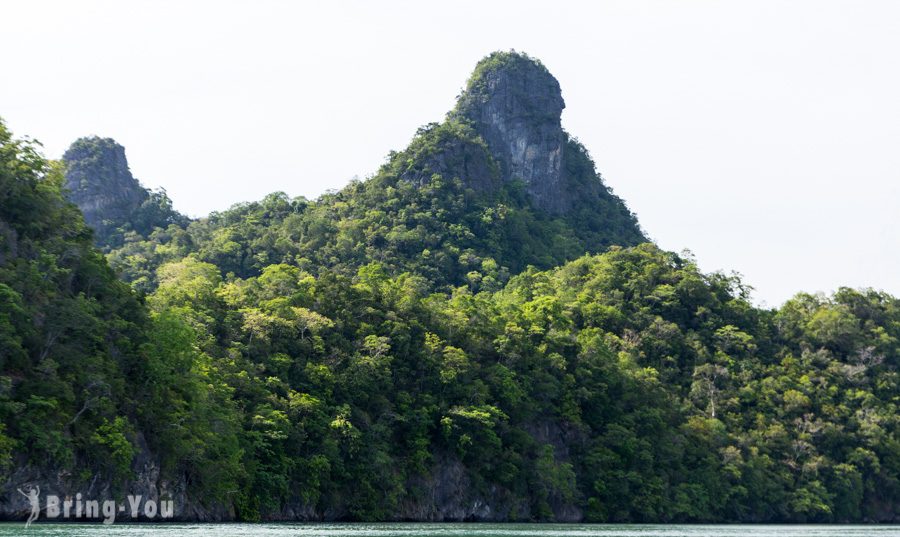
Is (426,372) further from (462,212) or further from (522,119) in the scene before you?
(522,119)

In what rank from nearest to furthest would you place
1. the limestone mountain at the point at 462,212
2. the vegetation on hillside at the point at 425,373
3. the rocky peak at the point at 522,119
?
the vegetation on hillside at the point at 425,373
the limestone mountain at the point at 462,212
the rocky peak at the point at 522,119

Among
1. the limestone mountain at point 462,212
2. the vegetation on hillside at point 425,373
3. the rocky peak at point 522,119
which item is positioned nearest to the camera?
the vegetation on hillside at point 425,373

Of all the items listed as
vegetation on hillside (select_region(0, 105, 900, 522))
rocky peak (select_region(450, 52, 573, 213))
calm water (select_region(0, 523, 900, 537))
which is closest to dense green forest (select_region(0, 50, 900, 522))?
vegetation on hillside (select_region(0, 105, 900, 522))

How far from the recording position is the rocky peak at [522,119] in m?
119

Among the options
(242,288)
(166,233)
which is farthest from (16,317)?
(166,233)

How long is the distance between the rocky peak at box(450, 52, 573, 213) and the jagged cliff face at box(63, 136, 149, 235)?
34.7m

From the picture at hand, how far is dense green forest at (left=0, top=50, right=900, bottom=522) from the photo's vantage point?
1721 inches

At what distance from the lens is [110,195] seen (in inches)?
4815

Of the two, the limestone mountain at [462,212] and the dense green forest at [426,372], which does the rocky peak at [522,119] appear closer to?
the limestone mountain at [462,212]

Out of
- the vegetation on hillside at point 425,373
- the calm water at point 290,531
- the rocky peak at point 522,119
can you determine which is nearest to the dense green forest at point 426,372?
the vegetation on hillside at point 425,373

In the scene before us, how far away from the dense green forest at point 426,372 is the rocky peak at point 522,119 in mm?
15349

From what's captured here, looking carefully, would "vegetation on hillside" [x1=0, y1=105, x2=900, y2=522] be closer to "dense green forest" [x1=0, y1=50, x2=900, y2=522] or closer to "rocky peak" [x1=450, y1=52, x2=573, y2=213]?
"dense green forest" [x1=0, y1=50, x2=900, y2=522]

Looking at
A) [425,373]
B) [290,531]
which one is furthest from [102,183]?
[290,531]

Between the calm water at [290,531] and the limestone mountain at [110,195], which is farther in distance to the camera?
the limestone mountain at [110,195]
